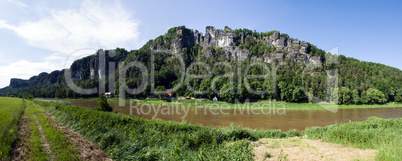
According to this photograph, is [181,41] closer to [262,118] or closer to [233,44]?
[233,44]

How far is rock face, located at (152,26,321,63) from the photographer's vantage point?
5143 inches

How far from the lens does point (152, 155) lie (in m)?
6.02

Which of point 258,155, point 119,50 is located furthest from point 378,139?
point 119,50

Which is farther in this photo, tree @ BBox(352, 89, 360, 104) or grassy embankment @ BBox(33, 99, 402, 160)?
tree @ BBox(352, 89, 360, 104)

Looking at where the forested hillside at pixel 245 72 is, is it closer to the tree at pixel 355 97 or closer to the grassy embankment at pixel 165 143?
the tree at pixel 355 97

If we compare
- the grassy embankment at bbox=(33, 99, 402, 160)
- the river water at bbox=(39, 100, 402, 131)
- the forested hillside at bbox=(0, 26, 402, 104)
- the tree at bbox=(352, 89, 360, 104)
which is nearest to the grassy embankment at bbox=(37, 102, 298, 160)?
the grassy embankment at bbox=(33, 99, 402, 160)

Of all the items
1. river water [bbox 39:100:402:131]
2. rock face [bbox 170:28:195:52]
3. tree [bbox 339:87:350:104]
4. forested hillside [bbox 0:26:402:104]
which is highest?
rock face [bbox 170:28:195:52]

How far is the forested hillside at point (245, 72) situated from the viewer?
210 ft

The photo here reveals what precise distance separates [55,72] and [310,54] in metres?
246

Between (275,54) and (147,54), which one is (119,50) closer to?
(147,54)

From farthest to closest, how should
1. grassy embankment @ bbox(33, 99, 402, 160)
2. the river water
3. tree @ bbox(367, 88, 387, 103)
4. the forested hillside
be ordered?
the forested hillside
tree @ bbox(367, 88, 387, 103)
the river water
grassy embankment @ bbox(33, 99, 402, 160)

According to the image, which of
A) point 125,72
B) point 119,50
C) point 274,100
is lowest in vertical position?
point 274,100

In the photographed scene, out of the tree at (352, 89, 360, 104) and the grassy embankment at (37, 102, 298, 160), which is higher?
the grassy embankment at (37, 102, 298, 160)

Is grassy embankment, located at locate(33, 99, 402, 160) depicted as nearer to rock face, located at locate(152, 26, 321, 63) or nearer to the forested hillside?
the forested hillside
